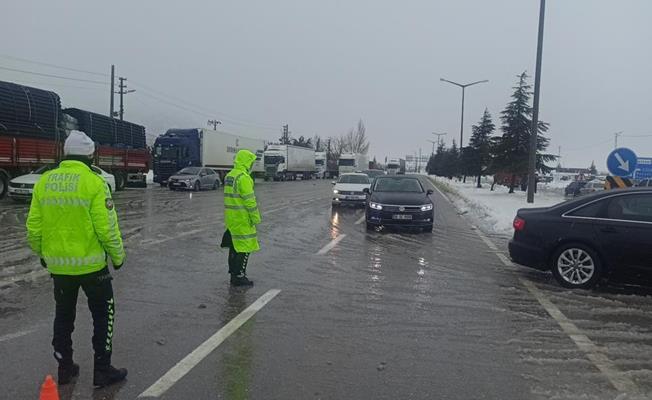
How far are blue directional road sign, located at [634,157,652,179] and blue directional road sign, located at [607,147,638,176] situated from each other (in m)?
1.51

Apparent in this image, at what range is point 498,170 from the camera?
3781cm

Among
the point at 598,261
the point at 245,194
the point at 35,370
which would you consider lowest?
the point at 35,370

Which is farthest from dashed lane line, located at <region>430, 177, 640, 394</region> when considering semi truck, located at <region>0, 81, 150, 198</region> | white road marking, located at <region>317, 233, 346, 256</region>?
semi truck, located at <region>0, 81, 150, 198</region>

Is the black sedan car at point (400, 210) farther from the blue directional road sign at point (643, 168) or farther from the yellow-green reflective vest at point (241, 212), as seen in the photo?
the yellow-green reflective vest at point (241, 212)

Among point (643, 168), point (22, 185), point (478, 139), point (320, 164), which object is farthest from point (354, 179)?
point (320, 164)

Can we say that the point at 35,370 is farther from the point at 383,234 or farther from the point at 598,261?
the point at 383,234

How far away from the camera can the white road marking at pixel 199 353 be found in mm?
4145

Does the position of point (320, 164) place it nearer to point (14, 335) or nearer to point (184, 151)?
point (184, 151)

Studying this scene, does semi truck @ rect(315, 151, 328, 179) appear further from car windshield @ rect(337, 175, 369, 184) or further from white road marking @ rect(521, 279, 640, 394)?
white road marking @ rect(521, 279, 640, 394)

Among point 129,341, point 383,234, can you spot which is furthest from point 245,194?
point 383,234

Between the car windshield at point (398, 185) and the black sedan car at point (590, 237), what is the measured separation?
7.42 metres

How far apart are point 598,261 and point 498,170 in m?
31.4

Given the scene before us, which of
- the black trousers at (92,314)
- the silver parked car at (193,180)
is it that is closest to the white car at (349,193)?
the silver parked car at (193,180)

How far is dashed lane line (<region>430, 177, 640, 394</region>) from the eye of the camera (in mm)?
4359
